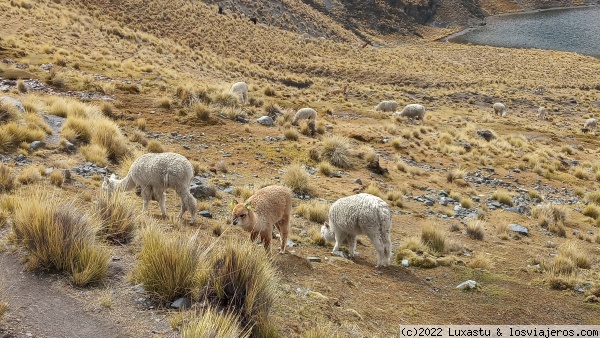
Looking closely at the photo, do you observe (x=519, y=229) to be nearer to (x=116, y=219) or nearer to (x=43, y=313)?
(x=116, y=219)

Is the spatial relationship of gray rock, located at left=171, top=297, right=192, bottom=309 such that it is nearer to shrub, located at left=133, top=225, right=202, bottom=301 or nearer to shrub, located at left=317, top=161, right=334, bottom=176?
shrub, located at left=133, top=225, right=202, bottom=301

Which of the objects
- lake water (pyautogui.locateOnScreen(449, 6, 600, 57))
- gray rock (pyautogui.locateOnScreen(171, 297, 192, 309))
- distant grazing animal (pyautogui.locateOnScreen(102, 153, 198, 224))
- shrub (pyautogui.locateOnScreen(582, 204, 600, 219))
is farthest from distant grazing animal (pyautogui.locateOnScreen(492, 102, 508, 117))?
lake water (pyautogui.locateOnScreen(449, 6, 600, 57))

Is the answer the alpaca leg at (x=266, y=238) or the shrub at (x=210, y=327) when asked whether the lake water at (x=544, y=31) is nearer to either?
the alpaca leg at (x=266, y=238)

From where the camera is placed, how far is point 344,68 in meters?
46.0

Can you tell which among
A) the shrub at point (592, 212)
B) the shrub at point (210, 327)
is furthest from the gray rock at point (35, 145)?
the shrub at point (592, 212)

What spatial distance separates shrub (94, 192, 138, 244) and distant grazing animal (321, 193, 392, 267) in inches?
150

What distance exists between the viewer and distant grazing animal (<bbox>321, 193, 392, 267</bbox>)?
8117mm

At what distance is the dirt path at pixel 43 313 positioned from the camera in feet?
12.6

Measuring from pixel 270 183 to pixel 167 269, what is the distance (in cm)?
790

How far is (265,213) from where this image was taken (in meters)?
7.58

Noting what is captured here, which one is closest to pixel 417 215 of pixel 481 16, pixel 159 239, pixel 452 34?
pixel 159 239

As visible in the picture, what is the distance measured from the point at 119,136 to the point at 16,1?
2645 centimetres

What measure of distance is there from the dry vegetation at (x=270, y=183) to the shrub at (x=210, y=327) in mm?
26

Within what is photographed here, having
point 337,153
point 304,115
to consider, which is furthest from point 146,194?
point 304,115
